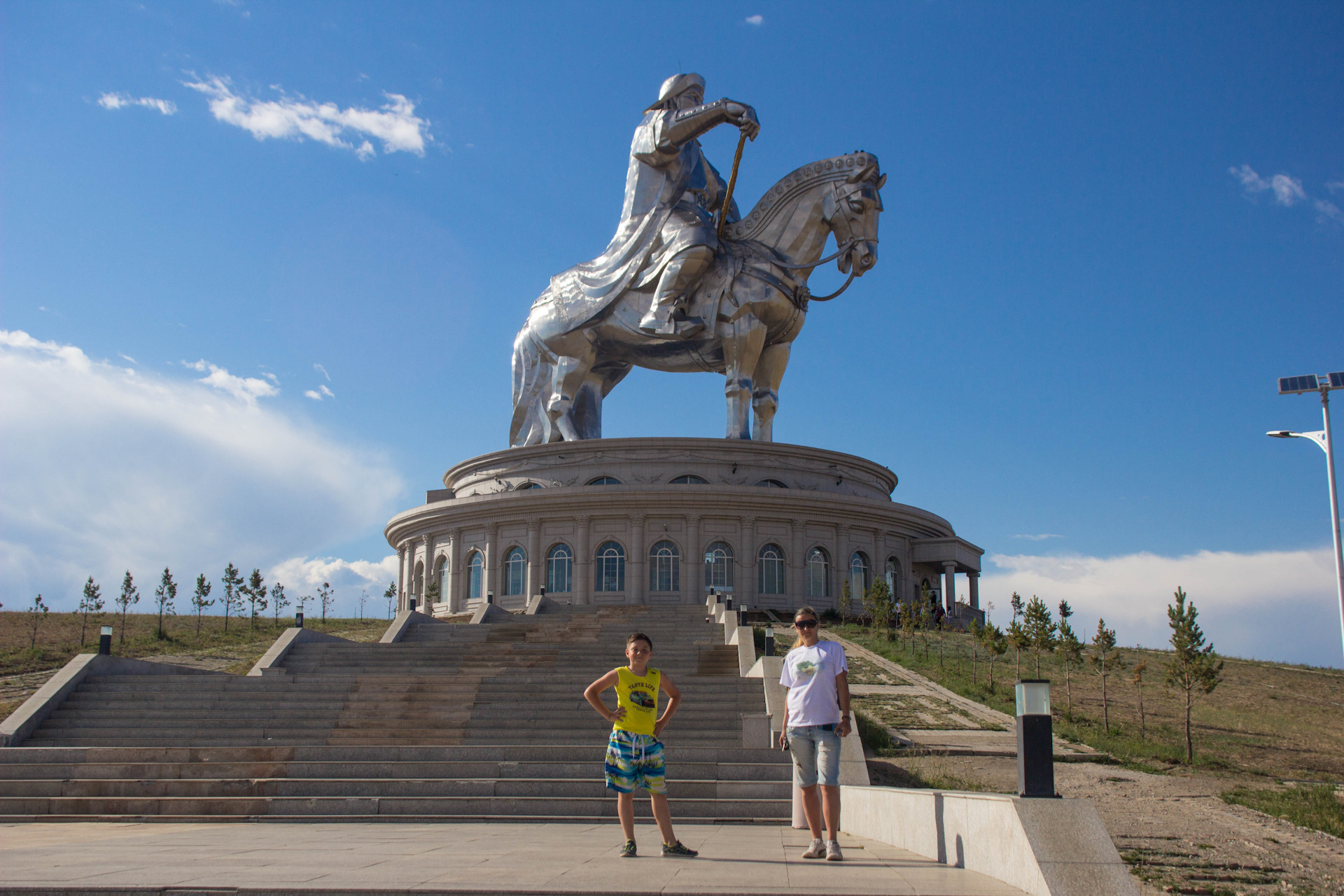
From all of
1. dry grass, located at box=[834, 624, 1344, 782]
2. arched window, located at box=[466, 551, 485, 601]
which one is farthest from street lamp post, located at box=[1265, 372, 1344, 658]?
arched window, located at box=[466, 551, 485, 601]

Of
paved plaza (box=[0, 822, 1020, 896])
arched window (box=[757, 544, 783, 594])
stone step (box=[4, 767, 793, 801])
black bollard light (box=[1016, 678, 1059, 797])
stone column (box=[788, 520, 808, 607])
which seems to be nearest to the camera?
paved plaza (box=[0, 822, 1020, 896])

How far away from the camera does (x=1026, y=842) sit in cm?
635

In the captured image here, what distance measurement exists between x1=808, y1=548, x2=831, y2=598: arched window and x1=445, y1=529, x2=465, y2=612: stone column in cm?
1237

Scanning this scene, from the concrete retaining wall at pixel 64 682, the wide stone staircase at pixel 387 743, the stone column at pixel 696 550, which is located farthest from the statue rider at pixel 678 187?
the concrete retaining wall at pixel 64 682

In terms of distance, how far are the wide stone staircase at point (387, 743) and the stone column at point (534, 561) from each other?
13.8 metres

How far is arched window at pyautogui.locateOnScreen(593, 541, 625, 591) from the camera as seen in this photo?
116ft

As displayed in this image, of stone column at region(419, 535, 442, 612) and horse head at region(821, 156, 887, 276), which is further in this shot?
stone column at region(419, 535, 442, 612)

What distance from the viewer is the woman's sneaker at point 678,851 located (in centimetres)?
776

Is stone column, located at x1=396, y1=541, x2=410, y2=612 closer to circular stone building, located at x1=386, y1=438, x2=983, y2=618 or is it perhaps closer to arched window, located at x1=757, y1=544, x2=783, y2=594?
circular stone building, located at x1=386, y1=438, x2=983, y2=618

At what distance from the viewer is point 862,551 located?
37.7 m

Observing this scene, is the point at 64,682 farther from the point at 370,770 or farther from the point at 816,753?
the point at 816,753

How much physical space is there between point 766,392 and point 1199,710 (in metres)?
17.8

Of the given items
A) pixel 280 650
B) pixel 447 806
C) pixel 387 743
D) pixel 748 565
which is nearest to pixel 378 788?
pixel 447 806

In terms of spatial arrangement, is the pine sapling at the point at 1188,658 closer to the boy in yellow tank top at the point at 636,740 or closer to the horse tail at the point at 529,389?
the boy in yellow tank top at the point at 636,740
